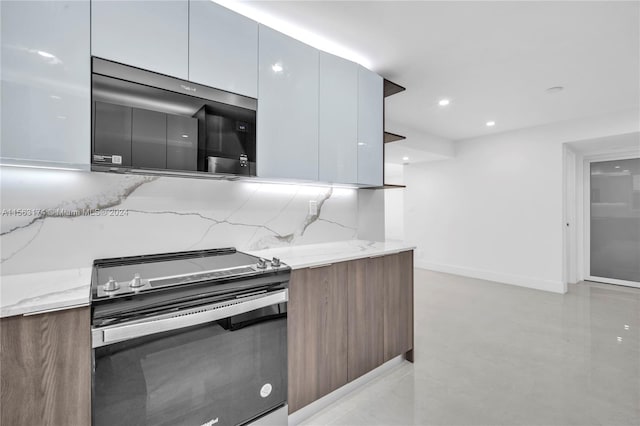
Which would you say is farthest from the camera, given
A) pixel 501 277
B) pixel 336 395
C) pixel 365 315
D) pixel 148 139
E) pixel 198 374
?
pixel 501 277

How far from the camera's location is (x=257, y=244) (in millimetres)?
2293

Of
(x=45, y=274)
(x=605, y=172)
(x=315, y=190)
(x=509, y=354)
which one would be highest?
(x=605, y=172)

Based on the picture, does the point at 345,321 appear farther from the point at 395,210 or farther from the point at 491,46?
the point at 395,210

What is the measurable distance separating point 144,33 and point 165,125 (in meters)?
0.46

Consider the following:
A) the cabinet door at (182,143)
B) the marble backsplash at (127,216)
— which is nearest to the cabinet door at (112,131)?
the cabinet door at (182,143)

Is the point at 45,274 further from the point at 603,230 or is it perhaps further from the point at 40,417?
the point at 603,230

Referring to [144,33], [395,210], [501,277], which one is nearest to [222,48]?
[144,33]

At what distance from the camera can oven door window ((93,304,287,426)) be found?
3.98ft

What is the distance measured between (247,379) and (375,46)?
2.45 meters

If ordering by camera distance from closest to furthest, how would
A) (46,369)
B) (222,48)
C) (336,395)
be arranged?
(46,369) < (222,48) < (336,395)

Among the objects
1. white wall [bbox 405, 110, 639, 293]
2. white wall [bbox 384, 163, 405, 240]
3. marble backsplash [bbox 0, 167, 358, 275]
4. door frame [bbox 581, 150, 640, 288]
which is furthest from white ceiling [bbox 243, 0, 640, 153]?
white wall [bbox 384, 163, 405, 240]

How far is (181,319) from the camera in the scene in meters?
1.32

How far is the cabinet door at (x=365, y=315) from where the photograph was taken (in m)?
2.07

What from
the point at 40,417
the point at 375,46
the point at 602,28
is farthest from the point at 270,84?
the point at 602,28
